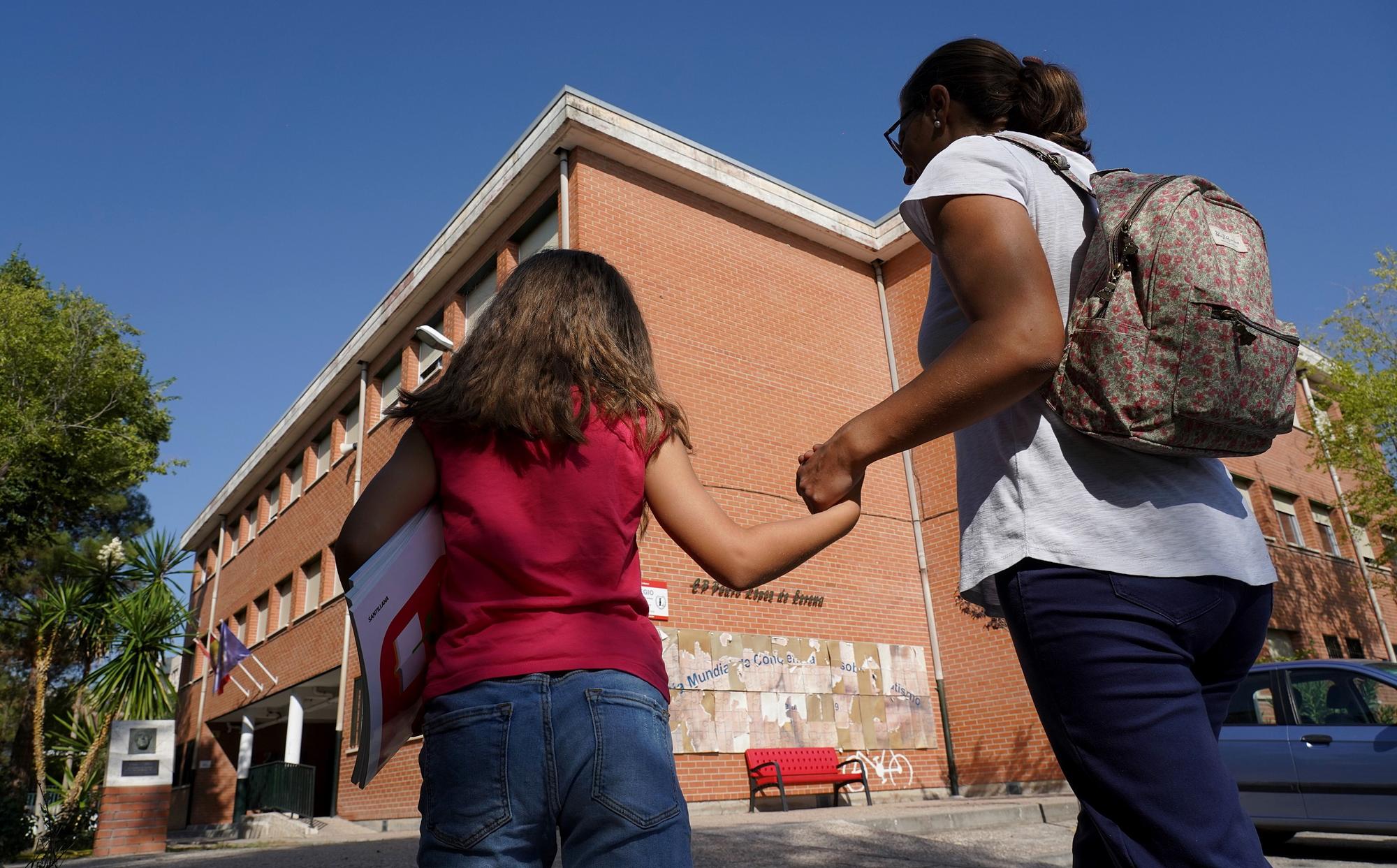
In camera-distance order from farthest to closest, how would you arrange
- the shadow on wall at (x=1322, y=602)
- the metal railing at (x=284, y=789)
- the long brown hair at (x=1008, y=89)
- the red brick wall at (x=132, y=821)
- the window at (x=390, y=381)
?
the shadow on wall at (x=1322, y=602), the window at (x=390, y=381), the metal railing at (x=284, y=789), the red brick wall at (x=132, y=821), the long brown hair at (x=1008, y=89)

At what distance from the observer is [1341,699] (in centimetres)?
801

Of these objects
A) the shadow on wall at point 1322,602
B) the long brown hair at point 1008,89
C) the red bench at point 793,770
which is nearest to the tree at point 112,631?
the red bench at point 793,770

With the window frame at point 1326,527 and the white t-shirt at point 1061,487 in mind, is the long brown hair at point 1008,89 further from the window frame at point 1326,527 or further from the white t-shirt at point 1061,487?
the window frame at point 1326,527

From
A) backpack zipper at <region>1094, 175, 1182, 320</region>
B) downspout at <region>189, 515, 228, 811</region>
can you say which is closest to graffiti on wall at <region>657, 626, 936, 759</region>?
backpack zipper at <region>1094, 175, 1182, 320</region>

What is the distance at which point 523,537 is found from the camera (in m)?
1.58

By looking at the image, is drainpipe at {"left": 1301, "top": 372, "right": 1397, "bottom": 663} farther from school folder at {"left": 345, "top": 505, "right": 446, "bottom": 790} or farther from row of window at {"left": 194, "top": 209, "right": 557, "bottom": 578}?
school folder at {"left": 345, "top": 505, "right": 446, "bottom": 790}

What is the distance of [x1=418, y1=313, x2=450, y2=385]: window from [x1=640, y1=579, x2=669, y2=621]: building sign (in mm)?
7590

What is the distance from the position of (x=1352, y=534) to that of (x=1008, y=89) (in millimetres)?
27544

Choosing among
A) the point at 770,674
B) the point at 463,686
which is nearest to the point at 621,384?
the point at 463,686

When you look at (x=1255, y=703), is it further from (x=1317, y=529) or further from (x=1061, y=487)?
(x=1317, y=529)

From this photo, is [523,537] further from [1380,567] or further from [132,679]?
[1380,567]

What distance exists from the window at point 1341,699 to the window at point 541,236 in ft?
36.4

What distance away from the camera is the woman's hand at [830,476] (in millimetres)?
1682

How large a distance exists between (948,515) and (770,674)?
4605mm
